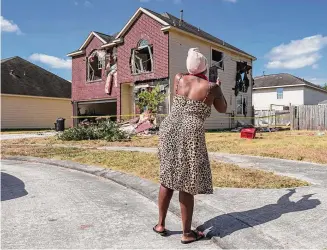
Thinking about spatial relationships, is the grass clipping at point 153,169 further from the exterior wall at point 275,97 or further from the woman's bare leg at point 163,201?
the exterior wall at point 275,97

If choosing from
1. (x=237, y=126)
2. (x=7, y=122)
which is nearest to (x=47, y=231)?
(x=237, y=126)

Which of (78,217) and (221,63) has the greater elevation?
(221,63)

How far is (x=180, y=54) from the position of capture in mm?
22375

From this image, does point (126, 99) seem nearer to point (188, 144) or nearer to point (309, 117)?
point (309, 117)

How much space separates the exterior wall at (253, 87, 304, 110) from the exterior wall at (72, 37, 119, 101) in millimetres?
26154

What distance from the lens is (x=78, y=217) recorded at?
4.28m

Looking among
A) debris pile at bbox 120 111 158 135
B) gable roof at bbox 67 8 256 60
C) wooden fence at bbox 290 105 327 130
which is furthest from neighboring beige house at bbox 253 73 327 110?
debris pile at bbox 120 111 158 135

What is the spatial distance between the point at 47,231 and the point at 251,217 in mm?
2272

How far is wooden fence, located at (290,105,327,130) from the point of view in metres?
24.3

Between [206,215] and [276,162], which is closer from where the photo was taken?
[206,215]

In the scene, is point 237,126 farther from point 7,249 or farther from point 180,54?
point 7,249

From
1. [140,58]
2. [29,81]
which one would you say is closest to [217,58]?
[140,58]

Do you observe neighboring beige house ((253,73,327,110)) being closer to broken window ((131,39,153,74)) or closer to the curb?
broken window ((131,39,153,74))

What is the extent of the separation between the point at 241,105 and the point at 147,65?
9.12m
